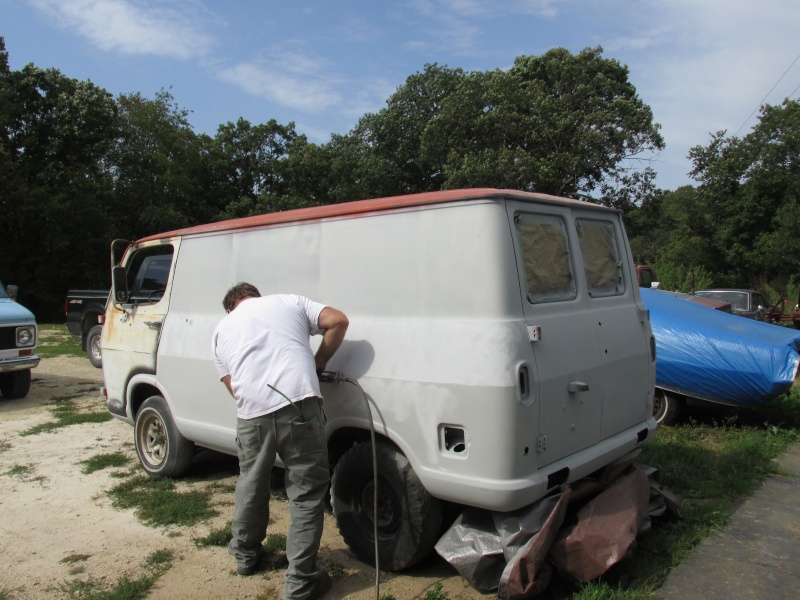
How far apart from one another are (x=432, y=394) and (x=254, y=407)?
1.02 m

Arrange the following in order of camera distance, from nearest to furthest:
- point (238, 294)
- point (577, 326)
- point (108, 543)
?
1. point (577, 326)
2. point (238, 294)
3. point (108, 543)

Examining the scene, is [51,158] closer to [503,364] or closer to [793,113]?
[503,364]

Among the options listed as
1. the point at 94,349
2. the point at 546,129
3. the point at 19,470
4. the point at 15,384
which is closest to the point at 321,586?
the point at 19,470

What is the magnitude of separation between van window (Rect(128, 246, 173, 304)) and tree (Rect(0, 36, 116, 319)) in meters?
21.7

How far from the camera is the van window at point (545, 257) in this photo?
3.59 meters

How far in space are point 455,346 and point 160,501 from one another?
9.91 feet

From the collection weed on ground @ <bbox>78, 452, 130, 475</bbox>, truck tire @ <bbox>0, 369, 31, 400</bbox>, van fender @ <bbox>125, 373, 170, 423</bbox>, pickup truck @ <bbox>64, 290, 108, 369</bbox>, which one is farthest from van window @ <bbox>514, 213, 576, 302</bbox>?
pickup truck @ <bbox>64, 290, 108, 369</bbox>

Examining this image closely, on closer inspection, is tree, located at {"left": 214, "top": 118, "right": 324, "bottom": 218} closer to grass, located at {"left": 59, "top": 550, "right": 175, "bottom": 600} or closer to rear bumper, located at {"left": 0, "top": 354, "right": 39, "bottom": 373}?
rear bumper, located at {"left": 0, "top": 354, "right": 39, "bottom": 373}

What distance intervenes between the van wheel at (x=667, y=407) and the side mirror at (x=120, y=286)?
5.46 metres

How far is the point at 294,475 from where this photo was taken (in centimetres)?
362

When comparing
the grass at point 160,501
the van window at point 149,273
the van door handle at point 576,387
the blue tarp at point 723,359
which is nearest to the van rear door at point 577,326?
the van door handle at point 576,387

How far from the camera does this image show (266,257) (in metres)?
4.58

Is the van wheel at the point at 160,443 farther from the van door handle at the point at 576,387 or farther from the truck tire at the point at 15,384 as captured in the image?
the truck tire at the point at 15,384

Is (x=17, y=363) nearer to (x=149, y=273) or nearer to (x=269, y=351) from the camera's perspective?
(x=149, y=273)
